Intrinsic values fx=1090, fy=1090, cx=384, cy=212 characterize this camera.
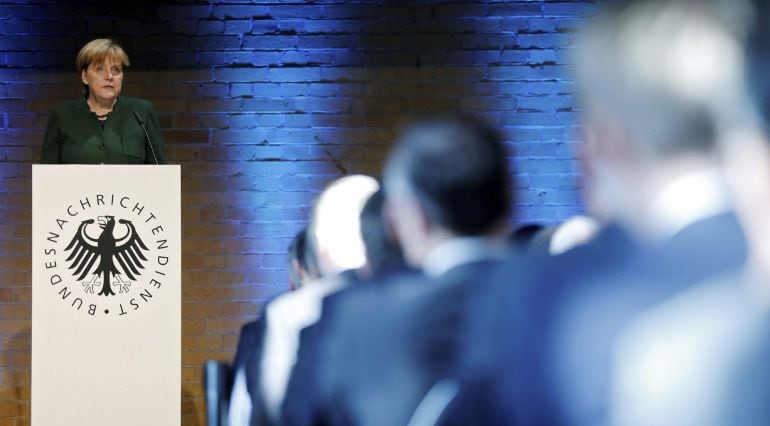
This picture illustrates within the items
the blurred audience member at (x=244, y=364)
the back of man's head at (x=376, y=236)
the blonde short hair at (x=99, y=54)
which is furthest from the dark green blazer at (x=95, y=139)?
the back of man's head at (x=376, y=236)

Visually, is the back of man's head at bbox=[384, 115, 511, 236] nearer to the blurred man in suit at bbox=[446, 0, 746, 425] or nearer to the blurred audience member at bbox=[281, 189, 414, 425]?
the blurred audience member at bbox=[281, 189, 414, 425]

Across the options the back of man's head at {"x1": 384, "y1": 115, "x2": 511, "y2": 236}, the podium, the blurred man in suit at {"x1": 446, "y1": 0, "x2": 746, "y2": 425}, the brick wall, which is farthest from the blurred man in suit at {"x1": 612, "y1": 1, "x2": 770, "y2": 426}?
the brick wall

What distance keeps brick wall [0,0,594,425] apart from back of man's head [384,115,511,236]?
3.42 meters

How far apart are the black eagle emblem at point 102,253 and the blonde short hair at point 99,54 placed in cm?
73

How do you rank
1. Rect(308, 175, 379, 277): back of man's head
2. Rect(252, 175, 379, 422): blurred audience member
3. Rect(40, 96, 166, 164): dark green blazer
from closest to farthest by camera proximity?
Rect(252, 175, 379, 422): blurred audience member < Rect(308, 175, 379, 277): back of man's head < Rect(40, 96, 166, 164): dark green blazer

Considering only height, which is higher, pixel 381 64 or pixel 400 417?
pixel 381 64

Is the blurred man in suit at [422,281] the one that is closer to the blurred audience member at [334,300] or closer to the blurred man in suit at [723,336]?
the blurred audience member at [334,300]

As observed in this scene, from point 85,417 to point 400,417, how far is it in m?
2.61

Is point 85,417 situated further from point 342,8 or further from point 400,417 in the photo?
point 400,417

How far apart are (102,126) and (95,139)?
58 mm

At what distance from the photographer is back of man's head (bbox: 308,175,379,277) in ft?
6.51

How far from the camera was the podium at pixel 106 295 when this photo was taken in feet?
11.7

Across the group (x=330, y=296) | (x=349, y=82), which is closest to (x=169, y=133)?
(x=349, y=82)

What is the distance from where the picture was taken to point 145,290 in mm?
3590
